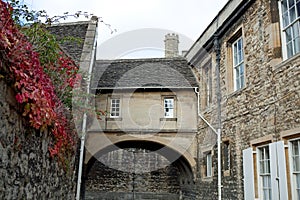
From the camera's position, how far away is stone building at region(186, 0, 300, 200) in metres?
5.85

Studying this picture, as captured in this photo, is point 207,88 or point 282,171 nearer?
point 282,171

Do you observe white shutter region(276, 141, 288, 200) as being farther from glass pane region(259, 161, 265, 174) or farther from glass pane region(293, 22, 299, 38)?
glass pane region(293, 22, 299, 38)

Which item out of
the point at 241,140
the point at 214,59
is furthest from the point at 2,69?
the point at 214,59

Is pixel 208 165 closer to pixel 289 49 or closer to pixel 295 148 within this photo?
pixel 295 148

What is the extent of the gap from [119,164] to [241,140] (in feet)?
32.3

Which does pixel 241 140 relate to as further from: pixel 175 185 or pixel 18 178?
pixel 175 185

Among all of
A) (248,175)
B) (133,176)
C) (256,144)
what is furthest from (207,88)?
(133,176)

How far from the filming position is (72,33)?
42.2 feet

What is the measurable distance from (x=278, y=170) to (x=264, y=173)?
0.82m

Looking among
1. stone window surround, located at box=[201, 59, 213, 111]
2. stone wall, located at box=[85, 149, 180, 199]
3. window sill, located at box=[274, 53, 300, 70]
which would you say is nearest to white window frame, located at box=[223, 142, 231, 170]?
stone window surround, located at box=[201, 59, 213, 111]

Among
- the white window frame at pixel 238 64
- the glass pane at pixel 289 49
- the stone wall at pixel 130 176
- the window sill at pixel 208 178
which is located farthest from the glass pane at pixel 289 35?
the stone wall at pixel 130 176

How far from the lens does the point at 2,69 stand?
126 inches

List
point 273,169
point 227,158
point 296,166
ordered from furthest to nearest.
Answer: point 227,158
point 273,169
point 296,166

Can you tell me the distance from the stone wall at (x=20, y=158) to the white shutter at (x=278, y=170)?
163 inches
